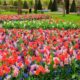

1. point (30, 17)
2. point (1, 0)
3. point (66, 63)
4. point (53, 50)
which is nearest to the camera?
point (66, 63)

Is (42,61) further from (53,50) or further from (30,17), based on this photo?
(30,17)

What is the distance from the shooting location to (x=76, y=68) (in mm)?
6840

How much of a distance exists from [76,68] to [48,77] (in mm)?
811

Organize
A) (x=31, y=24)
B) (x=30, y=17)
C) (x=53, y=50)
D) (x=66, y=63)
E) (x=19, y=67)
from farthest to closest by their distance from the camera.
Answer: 1. (x=30, y=17)
2. (x=31, y=24)
3. (x=53, y=50)
4. (x=66, y=63)
5. (x=19, y=67)

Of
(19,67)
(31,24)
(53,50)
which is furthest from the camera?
(31,24)

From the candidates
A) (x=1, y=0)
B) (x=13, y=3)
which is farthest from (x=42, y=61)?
(x=1, y=0)

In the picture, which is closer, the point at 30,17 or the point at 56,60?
the point at 56,60


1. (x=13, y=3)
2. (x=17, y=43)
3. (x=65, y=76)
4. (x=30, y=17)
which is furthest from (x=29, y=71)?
(x=13, y=3)

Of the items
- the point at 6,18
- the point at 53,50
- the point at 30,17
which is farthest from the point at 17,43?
the point at 30,17

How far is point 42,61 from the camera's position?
6.58 m

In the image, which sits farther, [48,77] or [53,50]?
[53,50]

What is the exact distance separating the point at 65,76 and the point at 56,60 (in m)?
0.29

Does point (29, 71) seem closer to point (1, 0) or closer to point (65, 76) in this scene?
point (65, 76)

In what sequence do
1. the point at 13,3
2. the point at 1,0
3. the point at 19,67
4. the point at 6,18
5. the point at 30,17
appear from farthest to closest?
the point at 1,0
the point at 13,3
the point at 30,17
the point at 6,18
the point at 19,67
